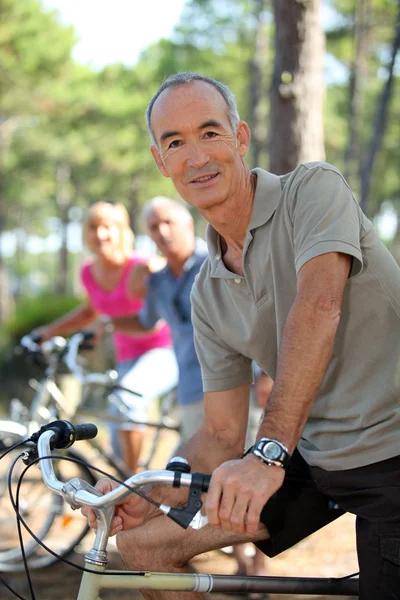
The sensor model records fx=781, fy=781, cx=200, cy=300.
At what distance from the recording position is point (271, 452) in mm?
1932

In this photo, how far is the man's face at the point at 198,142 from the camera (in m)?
2.46

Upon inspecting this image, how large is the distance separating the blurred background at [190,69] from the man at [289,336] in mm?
2950

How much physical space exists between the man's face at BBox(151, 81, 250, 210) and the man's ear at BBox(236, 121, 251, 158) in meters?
0.08

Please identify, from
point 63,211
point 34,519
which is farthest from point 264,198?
point 63,211

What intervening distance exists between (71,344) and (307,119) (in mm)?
2281

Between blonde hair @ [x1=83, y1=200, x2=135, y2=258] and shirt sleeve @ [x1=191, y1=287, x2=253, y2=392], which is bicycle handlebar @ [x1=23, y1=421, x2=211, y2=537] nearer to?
shirt sleeve @ [x1=191, y1=287, x2=253, y2=392]

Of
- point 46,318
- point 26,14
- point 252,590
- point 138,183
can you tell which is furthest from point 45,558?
point 138,183

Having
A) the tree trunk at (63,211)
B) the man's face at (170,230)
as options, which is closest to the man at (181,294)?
the man's face at (170,230)

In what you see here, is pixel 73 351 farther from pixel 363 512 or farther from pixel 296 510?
pixel 363 512

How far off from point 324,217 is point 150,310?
3344mm

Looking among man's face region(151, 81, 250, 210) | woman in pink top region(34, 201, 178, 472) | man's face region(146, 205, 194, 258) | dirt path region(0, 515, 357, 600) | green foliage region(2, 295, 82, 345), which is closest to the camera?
man's face region(151, 81, 250, 210)

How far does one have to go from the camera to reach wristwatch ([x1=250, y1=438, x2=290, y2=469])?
192 cm

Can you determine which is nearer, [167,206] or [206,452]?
[206,452]

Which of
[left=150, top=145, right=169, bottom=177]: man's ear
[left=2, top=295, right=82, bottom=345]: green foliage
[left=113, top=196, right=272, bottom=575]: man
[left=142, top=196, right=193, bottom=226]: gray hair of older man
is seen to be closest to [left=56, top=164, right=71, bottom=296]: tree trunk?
[left=2, top=295, right=82, bottom=345]: green foliage
